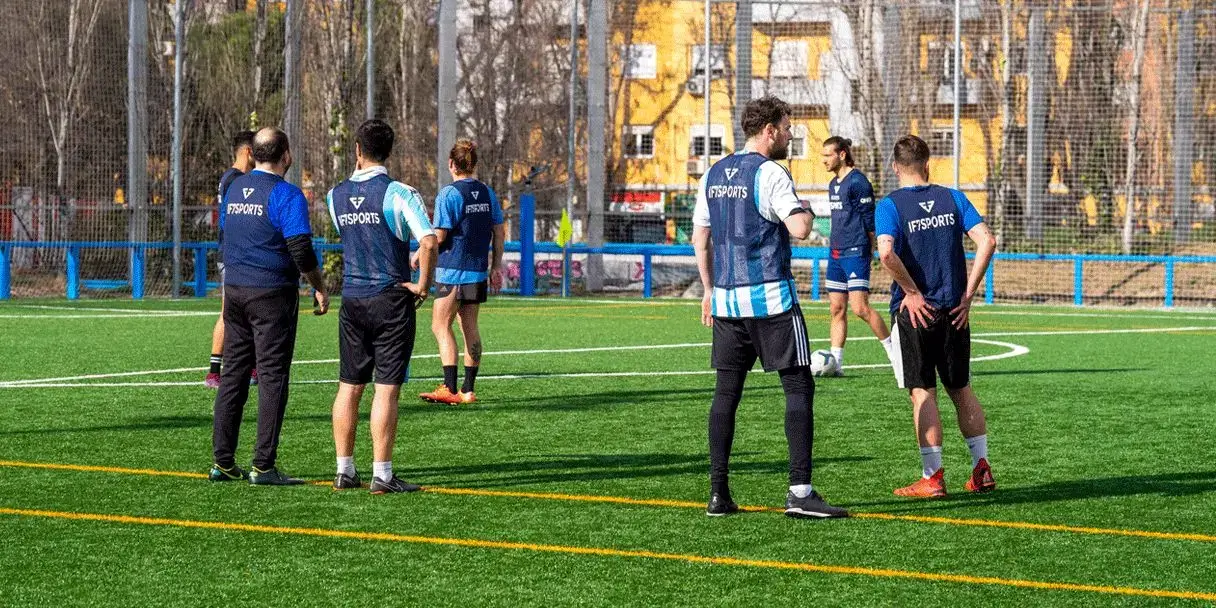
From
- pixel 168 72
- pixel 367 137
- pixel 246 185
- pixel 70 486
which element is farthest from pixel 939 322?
pixel 168 72

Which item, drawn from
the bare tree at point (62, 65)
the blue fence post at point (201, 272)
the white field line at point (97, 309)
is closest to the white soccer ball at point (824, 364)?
the white field line at point (97, 309)

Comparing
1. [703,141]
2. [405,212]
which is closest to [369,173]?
[405,212]

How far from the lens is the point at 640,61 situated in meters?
42.2

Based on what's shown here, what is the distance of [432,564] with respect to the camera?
6.66 meters

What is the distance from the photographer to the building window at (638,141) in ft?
A: 137

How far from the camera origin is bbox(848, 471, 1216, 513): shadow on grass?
8141 mm

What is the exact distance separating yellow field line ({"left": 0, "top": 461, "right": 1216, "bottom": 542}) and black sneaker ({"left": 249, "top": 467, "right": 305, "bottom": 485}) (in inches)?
5.8

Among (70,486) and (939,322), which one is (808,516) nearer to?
(939,322)

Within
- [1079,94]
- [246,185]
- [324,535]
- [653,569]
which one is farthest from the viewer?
[1079,94]

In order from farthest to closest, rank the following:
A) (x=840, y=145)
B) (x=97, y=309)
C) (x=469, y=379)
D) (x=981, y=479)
Result: 1. (x=97, y=309)
2. (x=840, y=145)
3. (x=469, y=379)
4. (x=981, y=479)

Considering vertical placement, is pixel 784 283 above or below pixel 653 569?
above

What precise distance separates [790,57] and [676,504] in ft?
91.4

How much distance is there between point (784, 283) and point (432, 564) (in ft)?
6.91

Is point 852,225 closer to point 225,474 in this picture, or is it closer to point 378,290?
point 378,290
